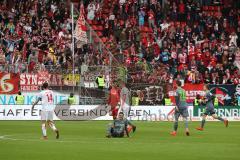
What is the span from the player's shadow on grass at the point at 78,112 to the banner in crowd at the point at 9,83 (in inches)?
117

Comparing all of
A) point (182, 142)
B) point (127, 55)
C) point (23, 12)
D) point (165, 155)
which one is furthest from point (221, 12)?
point (165, 155)

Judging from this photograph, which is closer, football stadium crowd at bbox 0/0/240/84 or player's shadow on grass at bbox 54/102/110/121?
player's shadow on grass at bbox 54/102/110/121

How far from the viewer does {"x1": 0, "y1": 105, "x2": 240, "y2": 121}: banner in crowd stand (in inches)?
1725

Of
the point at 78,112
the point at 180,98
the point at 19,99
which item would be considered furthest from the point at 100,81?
the point at 180,98

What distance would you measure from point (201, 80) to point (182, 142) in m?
22.3

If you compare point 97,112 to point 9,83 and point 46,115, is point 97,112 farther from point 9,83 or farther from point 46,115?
point 46,115

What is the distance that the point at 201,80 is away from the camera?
48438 mm

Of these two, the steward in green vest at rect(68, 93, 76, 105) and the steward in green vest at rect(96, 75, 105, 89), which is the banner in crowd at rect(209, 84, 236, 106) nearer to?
the steward in green vest at rect(96, 75, 105, 89)

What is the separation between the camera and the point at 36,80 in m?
44.2

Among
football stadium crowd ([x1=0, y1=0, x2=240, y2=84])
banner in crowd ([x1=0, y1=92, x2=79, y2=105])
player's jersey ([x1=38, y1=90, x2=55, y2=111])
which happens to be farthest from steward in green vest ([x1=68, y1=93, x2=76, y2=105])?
player's jersey ([x1=38, y1=90, x2=55, y2=111])

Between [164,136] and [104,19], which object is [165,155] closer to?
[164,136]

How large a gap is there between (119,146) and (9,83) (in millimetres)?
21720

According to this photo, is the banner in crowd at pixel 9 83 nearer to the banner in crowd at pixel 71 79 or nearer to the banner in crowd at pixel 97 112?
the banner in crowd at pixel 97 112

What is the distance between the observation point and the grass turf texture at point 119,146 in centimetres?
2072
